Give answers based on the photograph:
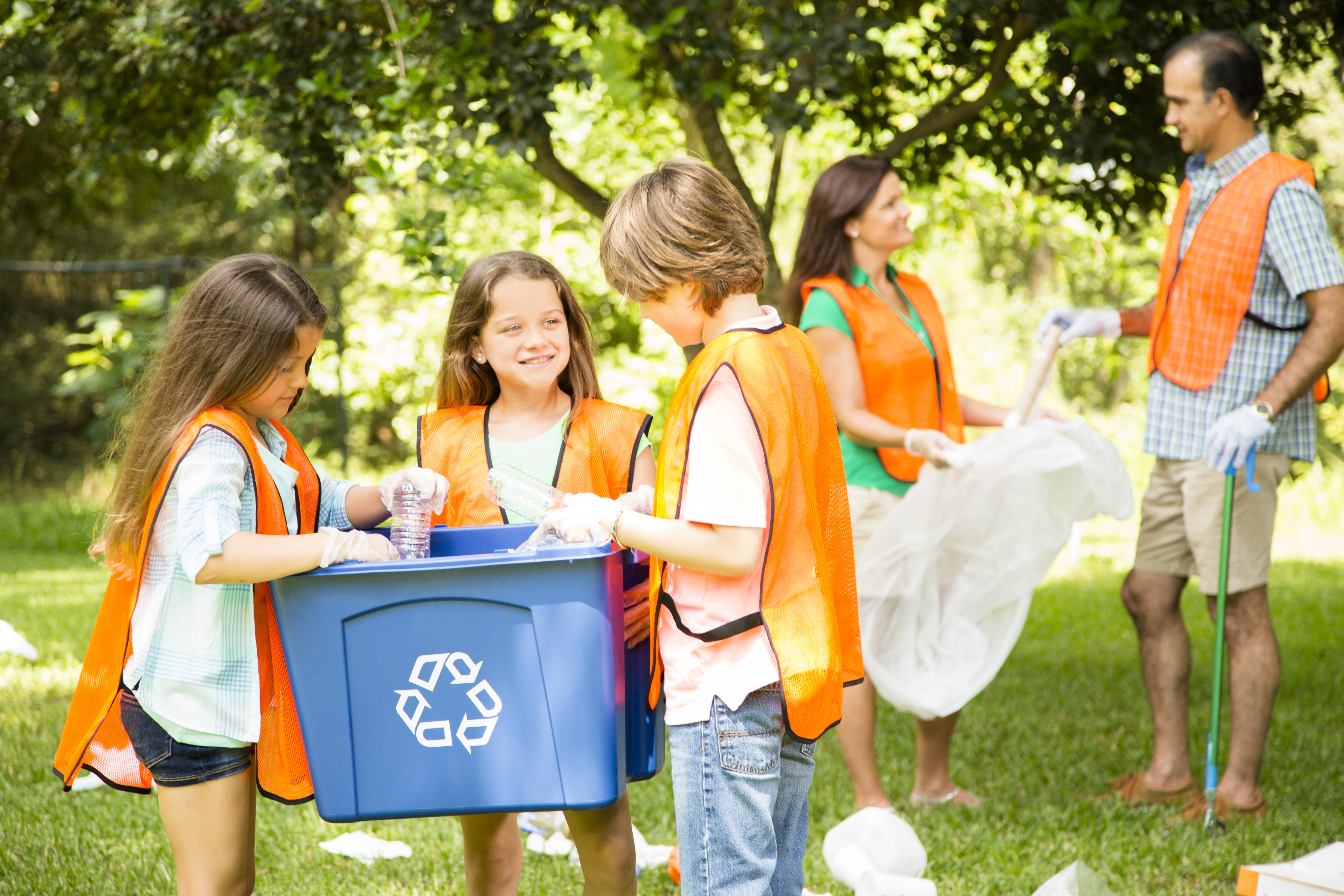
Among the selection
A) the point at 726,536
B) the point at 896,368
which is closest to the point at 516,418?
the point at 726,536

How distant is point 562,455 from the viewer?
239 cm

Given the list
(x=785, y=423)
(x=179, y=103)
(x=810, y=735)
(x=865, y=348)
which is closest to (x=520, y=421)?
(x=785, y=423)

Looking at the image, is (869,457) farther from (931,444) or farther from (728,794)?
(728,794)

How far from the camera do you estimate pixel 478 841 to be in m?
2.40

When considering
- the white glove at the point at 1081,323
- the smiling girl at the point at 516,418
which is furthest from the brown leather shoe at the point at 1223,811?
the smiling girl at the point at 516,418

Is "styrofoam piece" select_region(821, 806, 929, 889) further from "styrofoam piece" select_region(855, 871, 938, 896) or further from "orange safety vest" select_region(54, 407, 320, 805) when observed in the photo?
"orange safety vest" select_region(54, 407, 320, 805)

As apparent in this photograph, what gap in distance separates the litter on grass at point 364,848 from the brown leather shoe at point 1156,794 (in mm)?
2254

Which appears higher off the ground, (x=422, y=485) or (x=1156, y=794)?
(x=422, y=485)

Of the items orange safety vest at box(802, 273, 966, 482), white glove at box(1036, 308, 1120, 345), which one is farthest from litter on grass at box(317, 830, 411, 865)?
white glove at box(1036, 308, 1120, 345)

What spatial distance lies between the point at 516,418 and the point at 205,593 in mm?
756

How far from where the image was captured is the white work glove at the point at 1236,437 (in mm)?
3287

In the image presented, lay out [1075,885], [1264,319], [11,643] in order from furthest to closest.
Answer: [1264,319] < [1075,885] < [11,643]

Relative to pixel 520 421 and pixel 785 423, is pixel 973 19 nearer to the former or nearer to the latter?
pixel 520 421

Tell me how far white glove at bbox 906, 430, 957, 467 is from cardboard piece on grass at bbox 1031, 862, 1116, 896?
3.72ft
